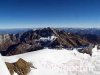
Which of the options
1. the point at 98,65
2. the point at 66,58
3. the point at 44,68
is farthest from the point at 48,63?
the point at 98,65

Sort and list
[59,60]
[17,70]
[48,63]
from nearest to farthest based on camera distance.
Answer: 1. [17,70]
2. [48,63]
3. [59,60]

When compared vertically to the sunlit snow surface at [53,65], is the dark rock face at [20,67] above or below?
above

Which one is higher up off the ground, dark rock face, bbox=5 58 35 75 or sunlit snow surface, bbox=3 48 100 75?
dark rock face, bbox=5 58 35 75

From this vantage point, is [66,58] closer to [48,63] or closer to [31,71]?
[48,63]

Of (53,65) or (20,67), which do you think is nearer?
(20,67)

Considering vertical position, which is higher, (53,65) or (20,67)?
(20,67)

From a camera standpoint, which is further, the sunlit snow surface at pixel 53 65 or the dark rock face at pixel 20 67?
the sunlit snow surface at pixel 53 65

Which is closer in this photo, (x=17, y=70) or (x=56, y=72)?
(x=17, y=70)

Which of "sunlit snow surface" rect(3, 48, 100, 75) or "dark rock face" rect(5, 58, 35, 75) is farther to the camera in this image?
"sunlit snow surface" rect(3, 48, 100, 75)
